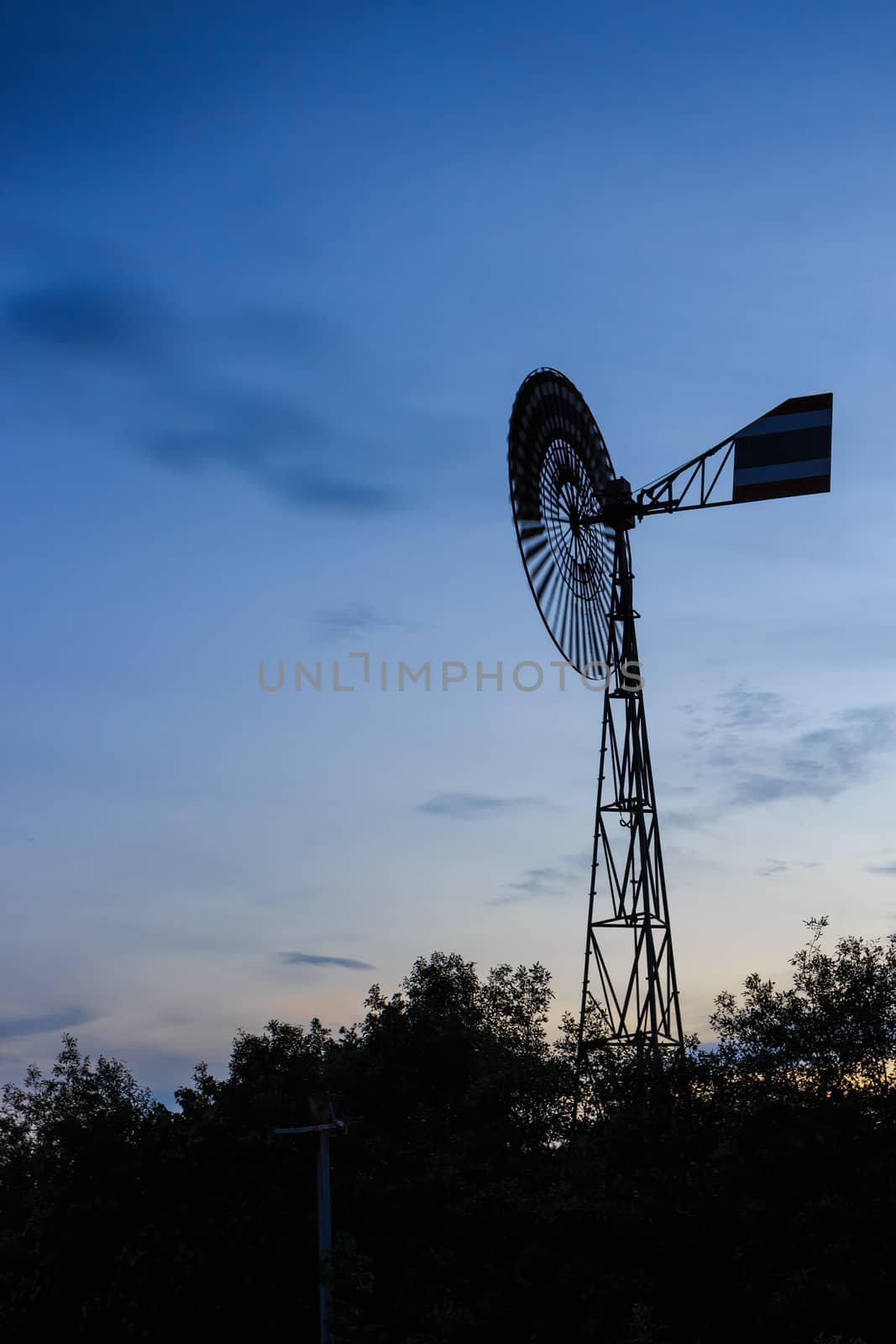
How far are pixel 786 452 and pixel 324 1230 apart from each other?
16.9 metres

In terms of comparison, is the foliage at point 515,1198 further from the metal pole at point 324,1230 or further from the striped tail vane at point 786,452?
the striped tail vane at point 786,452

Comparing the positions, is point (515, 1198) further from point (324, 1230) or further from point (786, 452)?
point (786, 452)

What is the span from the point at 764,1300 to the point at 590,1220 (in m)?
3.04

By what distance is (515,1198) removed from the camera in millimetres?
23797

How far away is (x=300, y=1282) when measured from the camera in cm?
2462

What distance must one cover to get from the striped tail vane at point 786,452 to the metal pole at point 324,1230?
50.1 ft

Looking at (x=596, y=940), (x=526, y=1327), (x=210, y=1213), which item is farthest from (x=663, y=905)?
(x=210, y=1213)

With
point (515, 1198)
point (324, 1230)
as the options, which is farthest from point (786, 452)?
point (324, 1230)

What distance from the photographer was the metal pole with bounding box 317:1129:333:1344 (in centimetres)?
2057

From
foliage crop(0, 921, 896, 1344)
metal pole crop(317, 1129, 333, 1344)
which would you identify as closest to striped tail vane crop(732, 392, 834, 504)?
foliage crop(0, 921, 896, 1344)

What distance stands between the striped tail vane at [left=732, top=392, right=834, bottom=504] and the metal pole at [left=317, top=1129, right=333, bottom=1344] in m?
15.3

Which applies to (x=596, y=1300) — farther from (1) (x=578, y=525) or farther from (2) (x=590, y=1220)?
(1) (x=578, y=525)

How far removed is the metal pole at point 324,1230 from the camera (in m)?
20.6

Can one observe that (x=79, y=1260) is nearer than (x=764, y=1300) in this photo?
No
